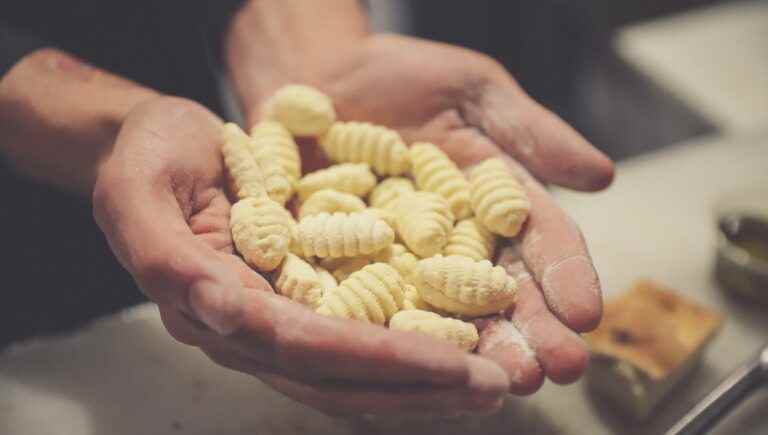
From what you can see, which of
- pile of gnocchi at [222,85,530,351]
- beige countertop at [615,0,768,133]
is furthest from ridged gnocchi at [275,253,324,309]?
beige countertop at [615,0,768,133]

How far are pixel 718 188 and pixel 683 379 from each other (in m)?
0.80

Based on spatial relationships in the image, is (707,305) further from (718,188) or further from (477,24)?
(477,24)

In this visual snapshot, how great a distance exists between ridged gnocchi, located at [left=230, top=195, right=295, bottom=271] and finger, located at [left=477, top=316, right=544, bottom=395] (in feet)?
1.29

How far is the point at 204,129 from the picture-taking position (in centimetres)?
143

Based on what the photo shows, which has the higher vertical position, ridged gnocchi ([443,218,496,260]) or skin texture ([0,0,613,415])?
skin texture ([0,0,613,415])

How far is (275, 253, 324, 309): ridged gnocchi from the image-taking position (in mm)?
1250

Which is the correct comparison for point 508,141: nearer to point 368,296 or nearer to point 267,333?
point 368,296

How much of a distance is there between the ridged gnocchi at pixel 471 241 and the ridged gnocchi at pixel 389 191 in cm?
14

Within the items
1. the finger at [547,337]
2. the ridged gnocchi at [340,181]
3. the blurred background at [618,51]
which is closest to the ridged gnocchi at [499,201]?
the finger at [547,337]

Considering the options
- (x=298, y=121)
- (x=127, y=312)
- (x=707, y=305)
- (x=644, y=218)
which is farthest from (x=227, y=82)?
(x=707, y=305)

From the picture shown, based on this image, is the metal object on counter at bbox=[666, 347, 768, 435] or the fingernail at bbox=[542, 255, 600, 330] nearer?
the metal object on counter at bbox=[666, 347, 768, 435]

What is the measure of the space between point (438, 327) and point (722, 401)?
0.46 metres

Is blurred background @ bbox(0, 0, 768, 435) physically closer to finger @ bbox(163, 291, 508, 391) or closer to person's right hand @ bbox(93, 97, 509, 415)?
person's right hand @ bbox(93, 97, 509, 415)

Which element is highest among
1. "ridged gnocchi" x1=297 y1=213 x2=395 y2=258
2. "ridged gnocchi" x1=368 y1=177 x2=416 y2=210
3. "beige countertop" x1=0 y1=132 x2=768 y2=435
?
"ridged gnocchi" x1=297 y1=213 x2=395 y2=258
